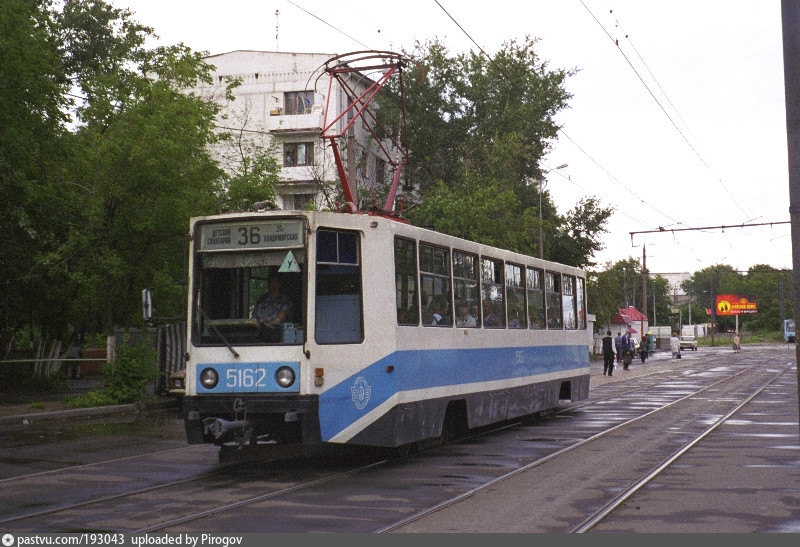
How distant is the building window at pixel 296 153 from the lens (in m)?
51.2

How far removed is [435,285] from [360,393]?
2382 millimetres

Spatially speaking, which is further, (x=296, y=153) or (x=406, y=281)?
(x=296, y=153)

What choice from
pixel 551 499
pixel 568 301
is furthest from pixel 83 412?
pixel 551 499

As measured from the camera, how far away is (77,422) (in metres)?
20.5

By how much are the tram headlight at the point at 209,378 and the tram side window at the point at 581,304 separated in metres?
11.4

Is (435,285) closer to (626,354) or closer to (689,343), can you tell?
(626,354)

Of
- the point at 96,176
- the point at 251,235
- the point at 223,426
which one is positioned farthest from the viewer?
the point at 96,176

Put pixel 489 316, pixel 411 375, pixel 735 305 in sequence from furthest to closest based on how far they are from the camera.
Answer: pixel 735 305 → pixel 489 316 → pixel 411 375

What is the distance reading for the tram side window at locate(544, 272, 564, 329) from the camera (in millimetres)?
19312

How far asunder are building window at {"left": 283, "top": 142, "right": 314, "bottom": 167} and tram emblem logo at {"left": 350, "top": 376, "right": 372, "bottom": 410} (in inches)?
1571

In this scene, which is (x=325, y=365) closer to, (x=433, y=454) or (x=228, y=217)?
(x=228, y=217)

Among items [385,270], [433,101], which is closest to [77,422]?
[385,270]

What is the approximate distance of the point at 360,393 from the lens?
1183 cm

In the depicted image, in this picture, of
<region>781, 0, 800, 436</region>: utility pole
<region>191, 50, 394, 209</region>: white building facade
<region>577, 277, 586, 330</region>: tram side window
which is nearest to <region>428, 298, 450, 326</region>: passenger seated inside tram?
<region>781, 0, 800, 436</region>: utility pole
